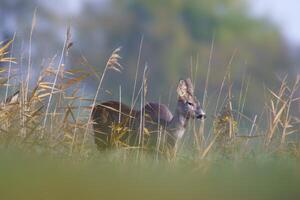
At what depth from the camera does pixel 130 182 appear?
2664 millimetres

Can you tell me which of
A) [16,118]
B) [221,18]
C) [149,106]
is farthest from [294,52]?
[16,118]

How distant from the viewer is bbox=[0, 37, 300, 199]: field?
2.56 meters

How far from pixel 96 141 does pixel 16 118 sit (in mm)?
1349

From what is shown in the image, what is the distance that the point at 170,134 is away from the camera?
7.10m

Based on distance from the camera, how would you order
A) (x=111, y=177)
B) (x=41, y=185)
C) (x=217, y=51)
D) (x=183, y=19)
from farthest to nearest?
(x=183, y=19) < (x=217, y=51) < (x=111, y=177) < (x=41, y=185)

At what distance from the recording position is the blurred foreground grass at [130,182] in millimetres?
2480

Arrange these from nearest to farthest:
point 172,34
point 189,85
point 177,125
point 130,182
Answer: point 130,182
point 177,125
point 189,85
point 172,34

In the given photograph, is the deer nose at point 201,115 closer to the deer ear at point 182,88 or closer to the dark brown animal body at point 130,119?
the dark brown animal body at point 130,119

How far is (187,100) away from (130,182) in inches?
191

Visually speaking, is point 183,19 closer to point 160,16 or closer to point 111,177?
point 160,16

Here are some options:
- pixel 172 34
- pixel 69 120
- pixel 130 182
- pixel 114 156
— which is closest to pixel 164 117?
pixel 69 120

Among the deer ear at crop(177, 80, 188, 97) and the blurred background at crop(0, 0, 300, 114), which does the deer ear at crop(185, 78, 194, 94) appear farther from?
the blurred background at crop(0, 0, 300, 114)

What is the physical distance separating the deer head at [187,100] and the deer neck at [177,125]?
0.11 feet

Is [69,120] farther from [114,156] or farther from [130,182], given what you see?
[130,182]
